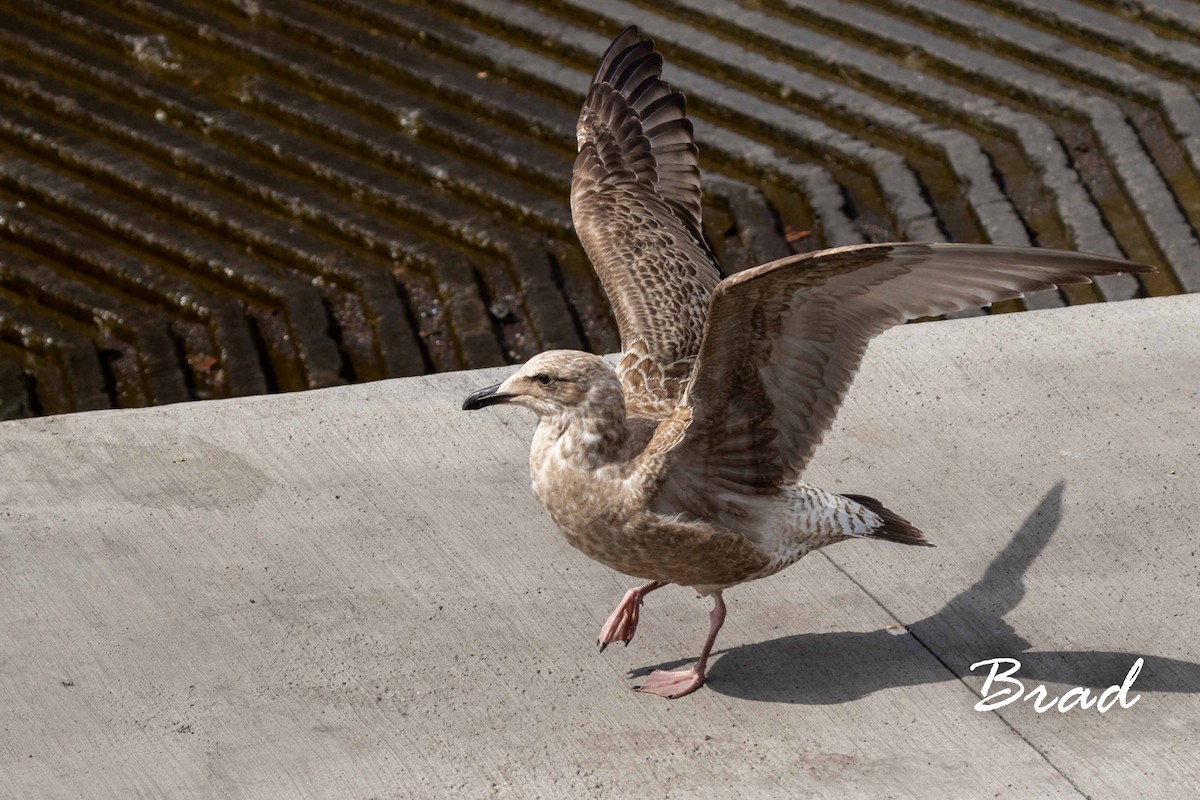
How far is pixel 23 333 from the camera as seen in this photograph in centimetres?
705

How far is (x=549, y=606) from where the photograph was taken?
4852 millimetres

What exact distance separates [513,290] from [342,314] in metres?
0.79

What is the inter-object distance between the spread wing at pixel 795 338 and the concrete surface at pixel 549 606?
2.08ft

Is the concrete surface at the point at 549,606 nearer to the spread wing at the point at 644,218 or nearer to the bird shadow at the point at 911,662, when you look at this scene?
the bird shadow at the point at 911,662

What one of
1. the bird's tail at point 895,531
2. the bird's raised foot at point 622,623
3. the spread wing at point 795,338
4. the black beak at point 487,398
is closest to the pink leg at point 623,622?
the bird's raised foot at point 622,623

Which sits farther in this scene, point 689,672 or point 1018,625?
point 1018,625

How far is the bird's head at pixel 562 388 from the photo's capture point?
13.5ft

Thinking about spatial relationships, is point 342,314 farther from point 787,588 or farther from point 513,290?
point 787,588

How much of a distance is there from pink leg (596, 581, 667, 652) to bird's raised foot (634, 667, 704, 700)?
170 mm

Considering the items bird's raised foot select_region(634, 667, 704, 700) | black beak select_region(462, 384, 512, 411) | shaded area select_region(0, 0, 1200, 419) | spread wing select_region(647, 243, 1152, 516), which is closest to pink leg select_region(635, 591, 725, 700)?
bird's raised foot select_region(634, 667, 704, 700)

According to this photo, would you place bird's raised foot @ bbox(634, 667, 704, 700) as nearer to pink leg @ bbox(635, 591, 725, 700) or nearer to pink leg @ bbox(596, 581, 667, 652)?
pink leg @ bbox(635, 591, 725, 700)

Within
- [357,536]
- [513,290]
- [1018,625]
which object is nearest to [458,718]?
[357,536]

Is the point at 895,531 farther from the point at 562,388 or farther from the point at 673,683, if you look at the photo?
the point at 562,388

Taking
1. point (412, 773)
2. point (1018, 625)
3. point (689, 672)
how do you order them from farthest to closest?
1. point (1018, 625)
2. point (689, 672)
3. point (412, 773)
